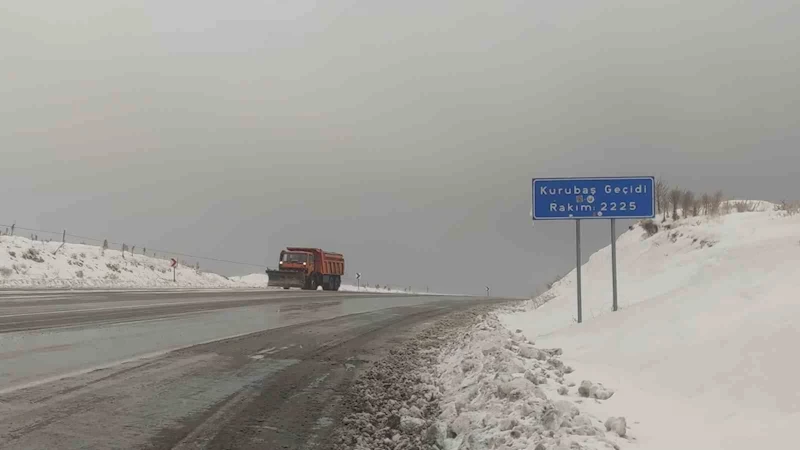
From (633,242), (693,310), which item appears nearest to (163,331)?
(693,310)

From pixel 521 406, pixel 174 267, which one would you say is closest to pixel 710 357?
pixel 521 406

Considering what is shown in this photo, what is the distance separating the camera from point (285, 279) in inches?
1590

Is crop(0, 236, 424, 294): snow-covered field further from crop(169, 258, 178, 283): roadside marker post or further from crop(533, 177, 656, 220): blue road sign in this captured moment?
crop(533, 177, 656, 220): blue road sign

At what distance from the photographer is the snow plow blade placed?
40156mm

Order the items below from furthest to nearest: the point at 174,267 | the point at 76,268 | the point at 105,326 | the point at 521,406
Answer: the point at 174,267 → the point at 76,268 → the point at 105,326 → the point at 521,406

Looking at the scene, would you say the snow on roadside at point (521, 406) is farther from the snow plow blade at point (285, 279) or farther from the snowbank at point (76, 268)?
the snow plow blade at point (285, 279)

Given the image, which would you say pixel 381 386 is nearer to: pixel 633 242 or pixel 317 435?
pixel 317 435

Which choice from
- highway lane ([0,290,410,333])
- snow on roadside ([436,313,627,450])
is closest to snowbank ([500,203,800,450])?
snow on roadside ([436,313,627,450])

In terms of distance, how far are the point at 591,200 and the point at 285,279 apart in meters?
31.0

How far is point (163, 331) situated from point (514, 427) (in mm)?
9457

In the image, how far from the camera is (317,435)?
17.5ft

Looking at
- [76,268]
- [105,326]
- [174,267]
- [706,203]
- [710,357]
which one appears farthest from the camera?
[174,267]

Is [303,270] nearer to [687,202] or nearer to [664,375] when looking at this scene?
[687,202]

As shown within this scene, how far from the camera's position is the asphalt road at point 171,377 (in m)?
5.11
